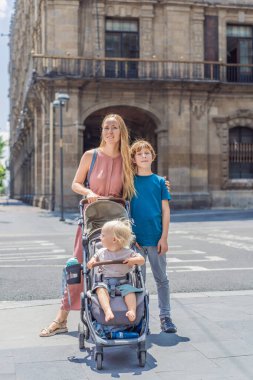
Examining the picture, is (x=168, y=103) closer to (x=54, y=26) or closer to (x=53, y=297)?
(x=54, y=26)

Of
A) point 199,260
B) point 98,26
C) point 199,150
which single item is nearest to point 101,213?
point 199,260

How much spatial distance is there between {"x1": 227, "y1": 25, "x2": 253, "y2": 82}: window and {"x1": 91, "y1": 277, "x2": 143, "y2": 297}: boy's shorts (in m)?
26.9

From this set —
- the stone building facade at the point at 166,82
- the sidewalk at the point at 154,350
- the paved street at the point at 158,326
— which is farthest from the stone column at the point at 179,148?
the sidewalk at the point at 154,350

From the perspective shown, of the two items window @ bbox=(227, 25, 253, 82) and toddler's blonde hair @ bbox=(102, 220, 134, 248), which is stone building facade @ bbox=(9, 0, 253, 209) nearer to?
window @ bbox=(227, 25, 253, 82)

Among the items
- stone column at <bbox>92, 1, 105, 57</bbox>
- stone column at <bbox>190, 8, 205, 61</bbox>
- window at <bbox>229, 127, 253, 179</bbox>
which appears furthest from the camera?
window at <bbox>229, 127, 253, 179</bbox>

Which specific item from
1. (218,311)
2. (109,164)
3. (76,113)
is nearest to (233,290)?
(218,311)

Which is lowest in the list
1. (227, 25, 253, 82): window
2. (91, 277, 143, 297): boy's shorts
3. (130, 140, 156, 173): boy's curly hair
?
(91, 277, 143, 297): boy's shorts

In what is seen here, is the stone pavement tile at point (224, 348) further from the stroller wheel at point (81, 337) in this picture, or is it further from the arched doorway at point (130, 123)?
the arched doorway at point (130, 123)

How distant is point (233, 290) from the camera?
294 inches

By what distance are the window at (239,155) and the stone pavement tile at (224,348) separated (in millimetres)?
25471

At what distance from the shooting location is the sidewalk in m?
3.90

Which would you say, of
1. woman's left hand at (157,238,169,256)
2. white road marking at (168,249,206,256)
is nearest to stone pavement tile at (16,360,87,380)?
woman's left hand at (157,238,169,256)

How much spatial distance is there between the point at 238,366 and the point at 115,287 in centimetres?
112

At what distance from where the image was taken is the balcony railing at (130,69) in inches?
1067
